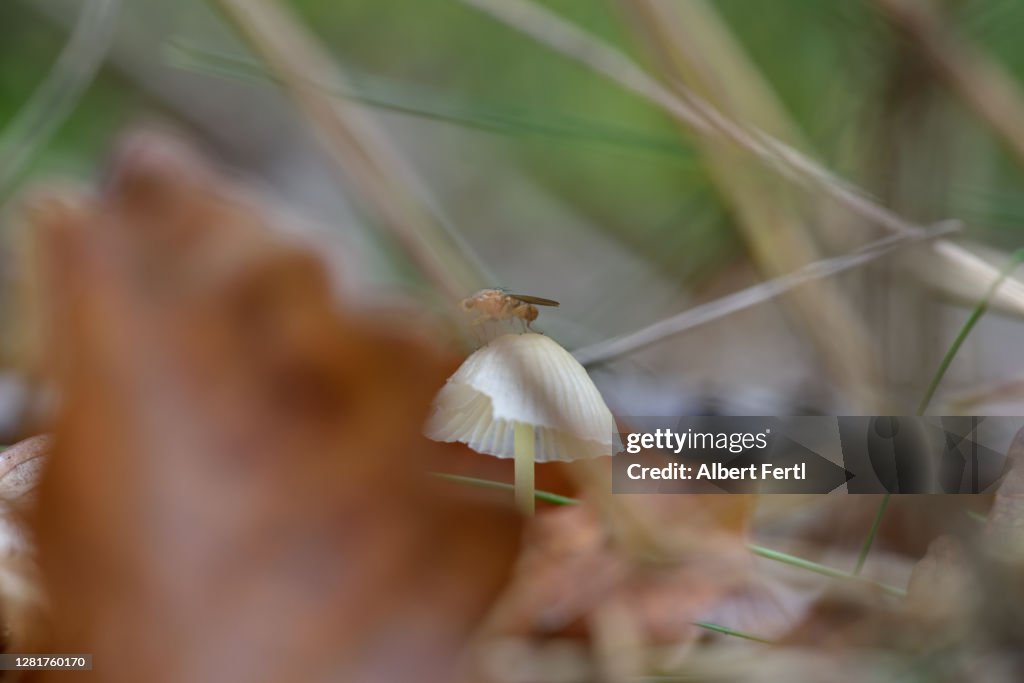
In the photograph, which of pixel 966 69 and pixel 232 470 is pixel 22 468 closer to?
pixel 232 470

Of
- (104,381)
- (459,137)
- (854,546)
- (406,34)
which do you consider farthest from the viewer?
(459,137)

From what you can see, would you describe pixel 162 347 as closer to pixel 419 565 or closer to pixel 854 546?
pixel 419 565

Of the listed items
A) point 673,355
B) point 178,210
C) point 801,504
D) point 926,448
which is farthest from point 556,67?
point 178,210

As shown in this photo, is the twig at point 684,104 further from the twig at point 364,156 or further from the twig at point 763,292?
the twig at point 364,156

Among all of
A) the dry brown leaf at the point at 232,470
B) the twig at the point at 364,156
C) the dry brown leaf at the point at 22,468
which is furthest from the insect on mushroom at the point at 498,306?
the dry brown leaf at the point at 22,468

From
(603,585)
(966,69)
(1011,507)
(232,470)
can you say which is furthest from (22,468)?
(966,69)

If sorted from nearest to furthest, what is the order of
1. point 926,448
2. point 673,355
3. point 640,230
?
point 926,448
point 673,355
point 640,230

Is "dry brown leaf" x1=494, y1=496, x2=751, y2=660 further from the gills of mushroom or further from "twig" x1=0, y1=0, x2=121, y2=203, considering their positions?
"twig" x1=0, y1=0, x2=121, y2=203
